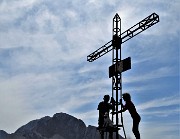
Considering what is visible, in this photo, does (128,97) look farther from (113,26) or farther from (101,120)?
(113,26)

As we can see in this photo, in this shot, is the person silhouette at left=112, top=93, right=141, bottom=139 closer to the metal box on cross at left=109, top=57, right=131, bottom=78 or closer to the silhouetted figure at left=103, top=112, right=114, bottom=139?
the silhouetted figure at left=103, top=112, right=114, bottom=139

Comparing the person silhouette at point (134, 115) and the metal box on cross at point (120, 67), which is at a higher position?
the metal box on cross at point (120, 67)

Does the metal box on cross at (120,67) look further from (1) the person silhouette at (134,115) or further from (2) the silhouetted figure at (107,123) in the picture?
(1) the person silhouette at (134,115)

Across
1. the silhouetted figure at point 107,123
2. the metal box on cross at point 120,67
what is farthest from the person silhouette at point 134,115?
the metal box on cross at point 120,67

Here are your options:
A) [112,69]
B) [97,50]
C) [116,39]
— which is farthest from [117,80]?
[97,50]

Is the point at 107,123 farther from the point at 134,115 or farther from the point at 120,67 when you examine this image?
the point at 120,67

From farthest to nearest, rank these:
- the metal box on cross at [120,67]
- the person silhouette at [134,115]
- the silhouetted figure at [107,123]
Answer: the metal box on cross at [120,67] → the silhouetted figure at [107,123] → the person silhouette at [134,115]

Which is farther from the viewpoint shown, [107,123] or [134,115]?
[107,123]

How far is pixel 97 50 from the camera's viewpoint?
Result: 86.9ft

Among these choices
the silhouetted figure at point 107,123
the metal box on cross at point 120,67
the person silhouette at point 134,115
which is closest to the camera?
the person silhouette at point 134,115

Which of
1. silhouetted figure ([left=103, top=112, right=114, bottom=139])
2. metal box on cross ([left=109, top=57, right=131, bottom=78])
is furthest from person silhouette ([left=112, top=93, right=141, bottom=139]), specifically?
metal box on cross ([left=109, top=57, right=131, bottom=78])

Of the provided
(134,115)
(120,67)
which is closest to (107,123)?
(134,115)

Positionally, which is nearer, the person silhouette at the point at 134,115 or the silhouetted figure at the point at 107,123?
the person silhouette at the point at 134,115

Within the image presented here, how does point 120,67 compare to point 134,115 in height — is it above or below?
above
